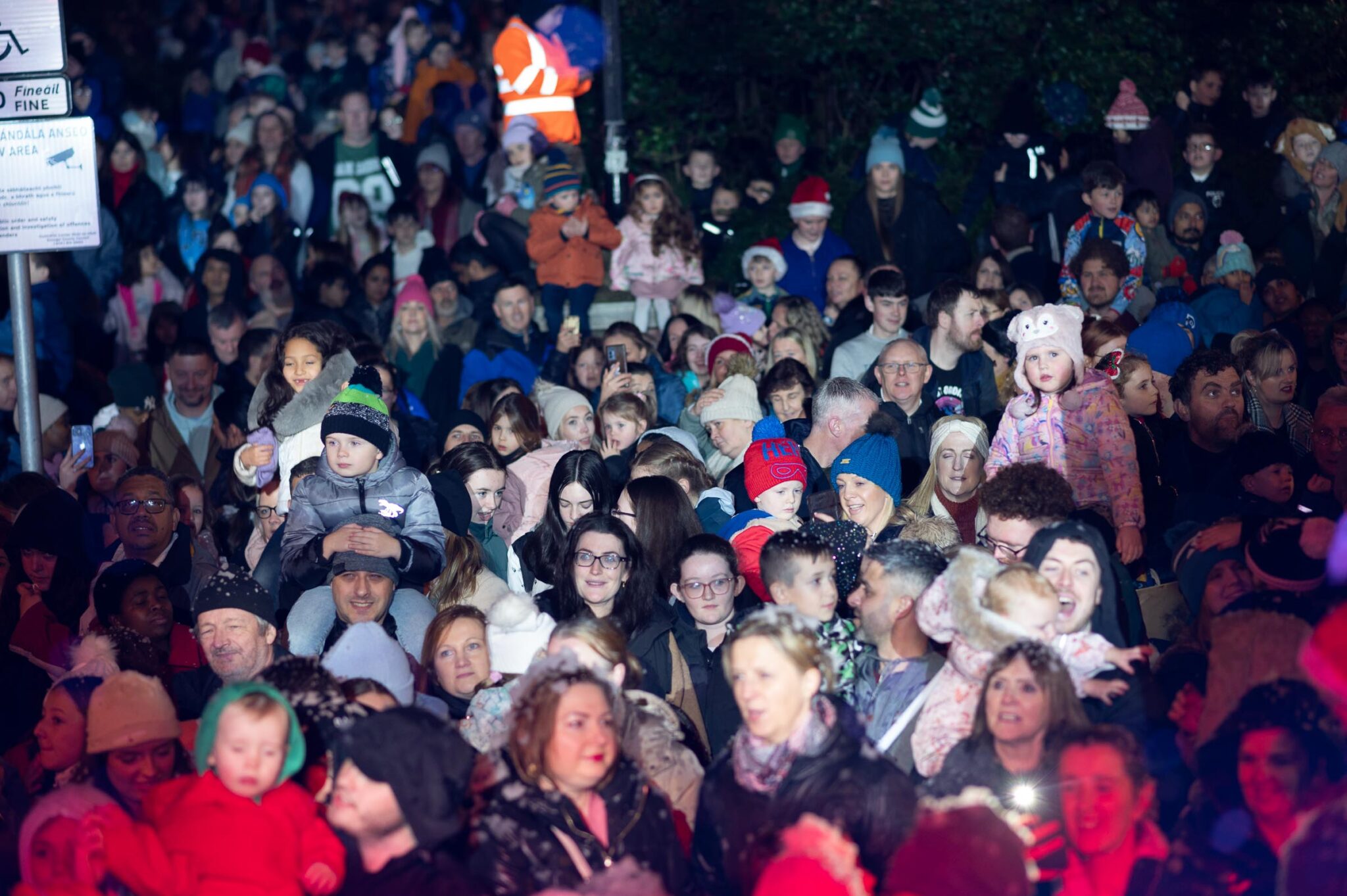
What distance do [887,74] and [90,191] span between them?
27.4ft

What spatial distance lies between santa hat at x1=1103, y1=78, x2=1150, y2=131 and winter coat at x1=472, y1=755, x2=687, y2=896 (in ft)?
30.6

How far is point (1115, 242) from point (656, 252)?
3.07 m

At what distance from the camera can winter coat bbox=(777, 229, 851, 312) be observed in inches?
436

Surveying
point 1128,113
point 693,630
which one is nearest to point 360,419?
point 693,630

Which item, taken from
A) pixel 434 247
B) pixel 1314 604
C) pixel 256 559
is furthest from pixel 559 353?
pixel 1314 604

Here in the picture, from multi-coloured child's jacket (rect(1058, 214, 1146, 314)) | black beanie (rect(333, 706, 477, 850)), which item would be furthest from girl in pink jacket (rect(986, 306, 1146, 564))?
black beanie (rect(333, 706, 477, 850))

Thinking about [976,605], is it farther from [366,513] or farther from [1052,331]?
[366,513]

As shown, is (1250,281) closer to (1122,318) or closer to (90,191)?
(1122,318)

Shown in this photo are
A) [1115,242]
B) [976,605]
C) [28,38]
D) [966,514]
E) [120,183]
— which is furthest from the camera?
[120,183]

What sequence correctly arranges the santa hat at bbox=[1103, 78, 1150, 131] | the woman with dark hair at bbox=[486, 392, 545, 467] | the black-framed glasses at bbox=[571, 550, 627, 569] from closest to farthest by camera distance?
the black-framed glasses at bbox=[571, 550, 627, 569] → the woman with dark hair at bbox=[486, 392, 545, 467] → the santa hat at bbox=[1103, 78, 1150, 131]

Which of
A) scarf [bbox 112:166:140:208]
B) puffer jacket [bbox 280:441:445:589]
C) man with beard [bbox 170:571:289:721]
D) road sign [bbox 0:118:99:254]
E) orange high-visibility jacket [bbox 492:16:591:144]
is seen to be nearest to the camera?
man with beard [bbox 170:571:289:721]

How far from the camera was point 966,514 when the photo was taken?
7.11 meters

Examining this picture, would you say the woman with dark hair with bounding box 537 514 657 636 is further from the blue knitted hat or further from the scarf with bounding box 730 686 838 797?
the scarf with bounding box 730 686 838 797

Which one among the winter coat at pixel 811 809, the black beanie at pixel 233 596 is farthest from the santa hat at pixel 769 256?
the winter coat at pixel 811 809
